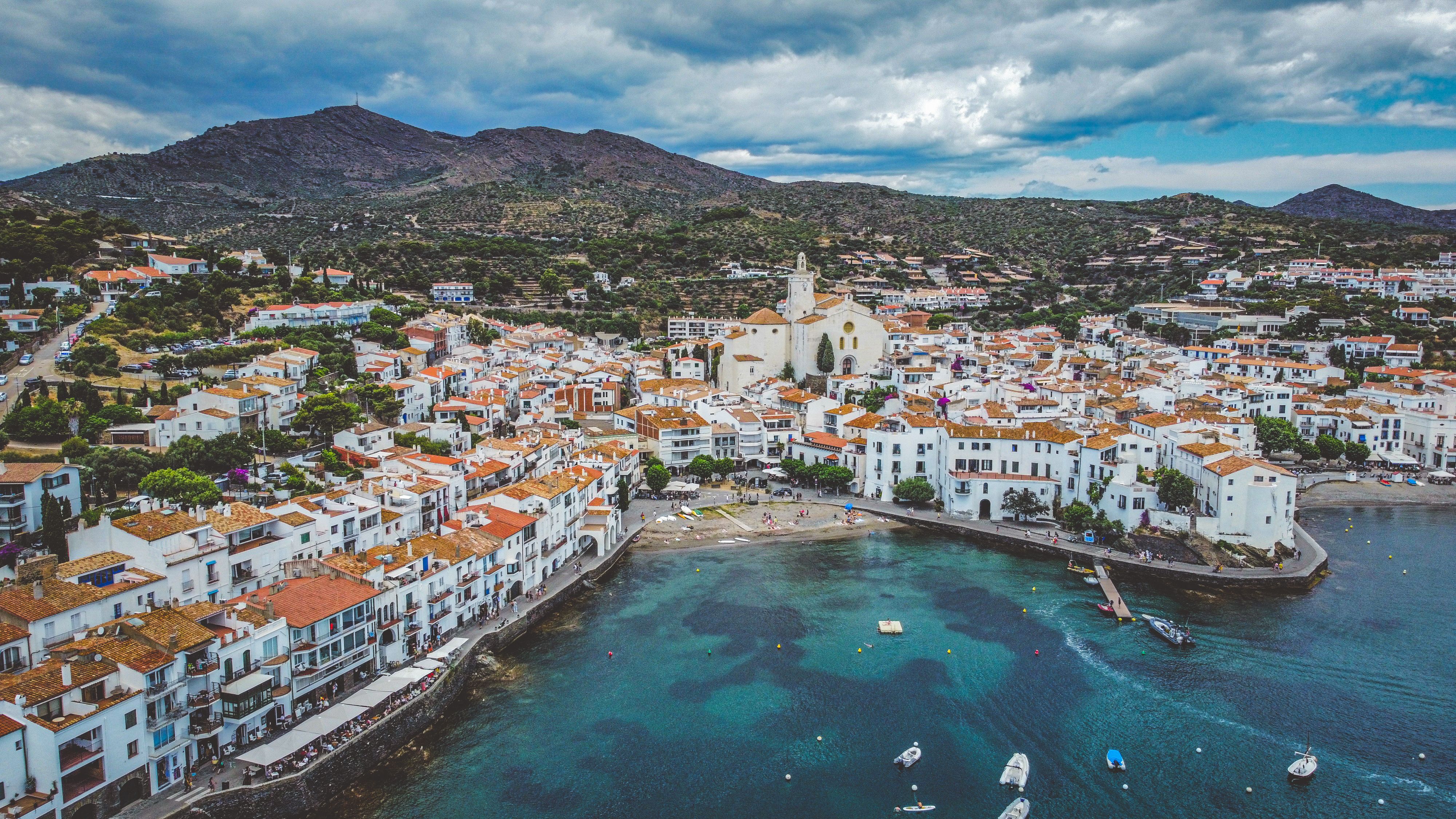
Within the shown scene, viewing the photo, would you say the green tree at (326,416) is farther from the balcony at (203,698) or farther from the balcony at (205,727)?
the balcony at (205,727)

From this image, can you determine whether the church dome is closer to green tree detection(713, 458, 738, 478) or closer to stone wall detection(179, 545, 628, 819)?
green tree detection(713, 458, 738, 478)

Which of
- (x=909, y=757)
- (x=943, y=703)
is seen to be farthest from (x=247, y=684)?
(x=943, y=703)

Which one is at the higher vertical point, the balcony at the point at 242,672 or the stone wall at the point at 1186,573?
the balcony at the point at 242,672

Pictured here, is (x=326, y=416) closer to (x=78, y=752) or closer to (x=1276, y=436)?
(x=78, y=752)

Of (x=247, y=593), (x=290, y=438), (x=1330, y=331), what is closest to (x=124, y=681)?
(x=247, y=593)

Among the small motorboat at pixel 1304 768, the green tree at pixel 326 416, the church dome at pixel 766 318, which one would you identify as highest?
the church dome at pixel 766 318

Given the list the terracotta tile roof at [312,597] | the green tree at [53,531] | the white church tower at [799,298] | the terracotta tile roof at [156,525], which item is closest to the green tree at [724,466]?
the white church tower at [799,298]

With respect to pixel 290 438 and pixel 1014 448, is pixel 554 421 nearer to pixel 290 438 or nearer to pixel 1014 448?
pixel 290 438
